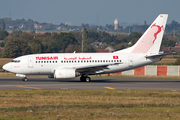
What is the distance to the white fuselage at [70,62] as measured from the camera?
38.5 m

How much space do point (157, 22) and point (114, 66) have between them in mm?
8438

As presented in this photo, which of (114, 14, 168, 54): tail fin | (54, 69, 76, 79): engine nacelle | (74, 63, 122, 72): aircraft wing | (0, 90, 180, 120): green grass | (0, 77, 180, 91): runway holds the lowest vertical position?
(0, 90, 180, 120): green grass

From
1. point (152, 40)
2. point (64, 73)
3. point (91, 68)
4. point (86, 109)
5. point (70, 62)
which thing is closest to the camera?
point (86, 109)

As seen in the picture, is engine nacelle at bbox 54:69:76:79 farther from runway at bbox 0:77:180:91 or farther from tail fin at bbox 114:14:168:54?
tail fin at bbox 114:14:168:54

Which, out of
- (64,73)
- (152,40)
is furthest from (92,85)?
(152,40)

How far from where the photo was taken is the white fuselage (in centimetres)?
3850

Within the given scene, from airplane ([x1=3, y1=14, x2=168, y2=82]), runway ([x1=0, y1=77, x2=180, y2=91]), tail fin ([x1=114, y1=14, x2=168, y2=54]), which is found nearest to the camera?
runway ([x1=0, y1=77, x2=180, y2=91])

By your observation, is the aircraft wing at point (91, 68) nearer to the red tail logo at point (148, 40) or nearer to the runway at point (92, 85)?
the runway at point (92, 85)

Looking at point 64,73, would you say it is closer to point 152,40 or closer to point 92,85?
point 92,85

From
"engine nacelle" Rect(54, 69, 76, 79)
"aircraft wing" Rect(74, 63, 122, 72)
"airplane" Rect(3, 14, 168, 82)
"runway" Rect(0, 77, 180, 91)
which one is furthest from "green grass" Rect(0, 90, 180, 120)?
"airplane" Rect(3, 14, 168, 82)

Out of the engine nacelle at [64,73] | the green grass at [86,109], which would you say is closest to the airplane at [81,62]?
the engine nacelle at [64,73]

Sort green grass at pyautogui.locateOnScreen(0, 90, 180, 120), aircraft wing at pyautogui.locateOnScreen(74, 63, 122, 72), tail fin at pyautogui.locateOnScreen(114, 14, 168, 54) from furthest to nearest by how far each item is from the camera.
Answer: tail fin at pyautogui.locateOnScreen(114, 14, 168, 54)
aircraft wing at pyautogui.locateOnScreen(74, 63, 122, 72)
green grass at pyautogui.locateOnScreen(0, 90, 180, 120)

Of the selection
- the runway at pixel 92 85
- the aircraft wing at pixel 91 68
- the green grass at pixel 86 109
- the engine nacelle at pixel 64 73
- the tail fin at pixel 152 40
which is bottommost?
the green grass at pixel 86 109

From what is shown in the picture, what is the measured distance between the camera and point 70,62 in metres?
38.6
